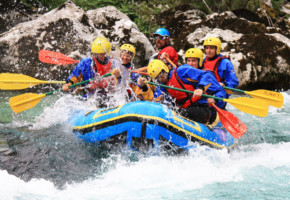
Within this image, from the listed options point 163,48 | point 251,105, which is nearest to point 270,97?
point 251,105

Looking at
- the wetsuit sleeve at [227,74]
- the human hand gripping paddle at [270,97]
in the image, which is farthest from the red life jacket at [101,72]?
the human hand gripping paddle at [270,97]

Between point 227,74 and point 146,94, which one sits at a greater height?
point 227,74

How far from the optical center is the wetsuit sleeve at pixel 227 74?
5.43 meters

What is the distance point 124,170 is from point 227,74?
2407mm

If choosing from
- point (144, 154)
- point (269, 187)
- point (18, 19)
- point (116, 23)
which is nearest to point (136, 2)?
point (116, 23)

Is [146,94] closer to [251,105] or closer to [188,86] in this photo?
[188,86]

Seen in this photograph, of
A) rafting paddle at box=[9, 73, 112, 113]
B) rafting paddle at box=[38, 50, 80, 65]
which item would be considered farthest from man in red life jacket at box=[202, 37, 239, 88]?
rafting paddle at box=[38, 50, 80, 65]

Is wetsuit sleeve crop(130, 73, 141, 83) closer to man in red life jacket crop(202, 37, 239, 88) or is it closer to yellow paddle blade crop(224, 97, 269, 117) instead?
man in red life jacket crop(202, 37, 239, 88)

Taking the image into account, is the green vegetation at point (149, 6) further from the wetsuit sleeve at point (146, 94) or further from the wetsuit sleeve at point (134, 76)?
the wetsuit sleeve at point (146, 94)

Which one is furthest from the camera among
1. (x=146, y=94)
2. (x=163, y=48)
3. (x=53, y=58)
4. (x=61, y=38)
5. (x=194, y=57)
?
(x=61, y=38)

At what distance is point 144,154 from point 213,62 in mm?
2091

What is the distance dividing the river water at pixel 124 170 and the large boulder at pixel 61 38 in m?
2.89

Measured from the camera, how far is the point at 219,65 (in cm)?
550

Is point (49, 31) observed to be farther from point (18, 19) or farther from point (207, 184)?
point (207, 184)
